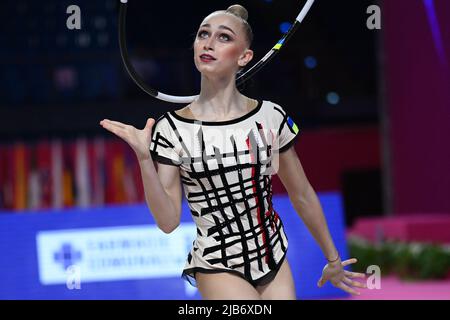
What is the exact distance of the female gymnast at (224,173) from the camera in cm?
338

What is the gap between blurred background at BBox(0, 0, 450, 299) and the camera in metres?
7.39

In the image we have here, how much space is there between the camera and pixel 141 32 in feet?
41.8

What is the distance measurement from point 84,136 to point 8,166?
81.9 inches

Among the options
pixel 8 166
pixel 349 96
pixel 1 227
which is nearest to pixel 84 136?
pixel 8 166

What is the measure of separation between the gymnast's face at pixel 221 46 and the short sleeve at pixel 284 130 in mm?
246

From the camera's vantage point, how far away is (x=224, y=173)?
342 centimetres

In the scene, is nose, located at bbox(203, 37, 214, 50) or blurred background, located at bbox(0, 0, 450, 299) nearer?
nose, located at bbox(203, 37, 214, 50)

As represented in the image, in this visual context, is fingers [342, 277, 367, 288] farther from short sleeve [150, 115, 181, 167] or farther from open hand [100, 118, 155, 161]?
open hand [100, 118, 155, 161]

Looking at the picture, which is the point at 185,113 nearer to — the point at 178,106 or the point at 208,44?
the point at 208,44

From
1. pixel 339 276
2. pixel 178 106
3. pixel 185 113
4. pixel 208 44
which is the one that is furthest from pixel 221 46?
pixel 178 106

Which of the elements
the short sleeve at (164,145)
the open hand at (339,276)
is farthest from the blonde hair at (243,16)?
the open hand at (339,276)

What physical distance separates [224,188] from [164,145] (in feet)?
0.90

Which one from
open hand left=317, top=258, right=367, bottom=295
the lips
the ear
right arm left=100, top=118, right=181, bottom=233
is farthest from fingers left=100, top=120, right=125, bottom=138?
open hand left=317, top=258, right=367, bottom=295
